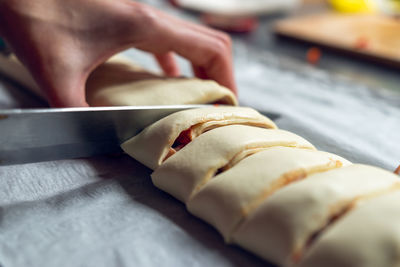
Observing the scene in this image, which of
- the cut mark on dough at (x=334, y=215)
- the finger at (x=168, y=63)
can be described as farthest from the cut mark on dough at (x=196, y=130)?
the finger at (x=168, y=63)

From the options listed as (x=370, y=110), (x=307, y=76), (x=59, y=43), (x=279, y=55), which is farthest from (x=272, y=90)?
(x=59, y=43)

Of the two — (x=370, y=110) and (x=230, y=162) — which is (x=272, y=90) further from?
(x=230, y=162)

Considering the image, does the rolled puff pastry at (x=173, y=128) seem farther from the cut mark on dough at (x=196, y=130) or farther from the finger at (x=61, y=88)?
the finger at (x=61, y=88)

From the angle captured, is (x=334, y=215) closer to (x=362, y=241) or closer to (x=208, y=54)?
(x=362, y=241)

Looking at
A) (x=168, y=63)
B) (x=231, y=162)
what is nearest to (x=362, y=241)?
(x=231, y=162)

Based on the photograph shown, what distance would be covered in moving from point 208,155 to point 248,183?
0.47ft

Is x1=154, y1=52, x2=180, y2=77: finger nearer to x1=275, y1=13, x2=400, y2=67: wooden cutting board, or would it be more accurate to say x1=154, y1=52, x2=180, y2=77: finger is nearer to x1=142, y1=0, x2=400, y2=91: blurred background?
x1=142, y1=0, x2=400, y2=91: blurred background

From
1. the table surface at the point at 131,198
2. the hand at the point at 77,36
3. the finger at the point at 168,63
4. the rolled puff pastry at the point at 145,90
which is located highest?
the hand at the point at 77,36

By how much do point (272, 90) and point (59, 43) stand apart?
1036 mm

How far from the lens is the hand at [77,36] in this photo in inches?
42.2

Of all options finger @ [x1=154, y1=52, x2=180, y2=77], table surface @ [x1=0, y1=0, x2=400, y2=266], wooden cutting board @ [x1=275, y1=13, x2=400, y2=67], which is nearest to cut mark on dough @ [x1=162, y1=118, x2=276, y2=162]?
table surface @ [x1=0, y1=0, x2=400, y2=266]

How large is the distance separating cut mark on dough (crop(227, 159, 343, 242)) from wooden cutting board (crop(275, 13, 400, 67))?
163cm

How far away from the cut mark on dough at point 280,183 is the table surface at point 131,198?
0.31 ft

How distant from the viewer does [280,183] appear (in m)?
0.79
